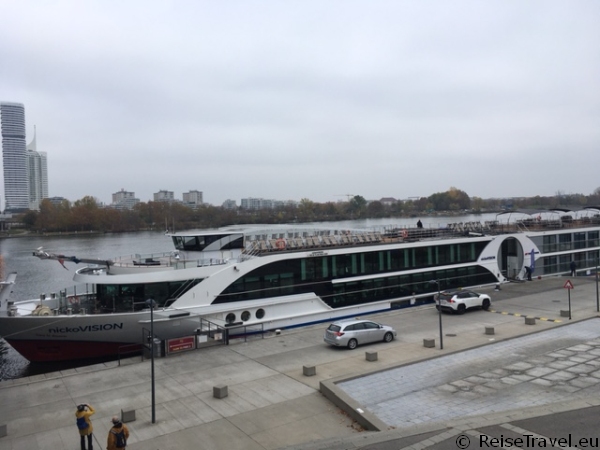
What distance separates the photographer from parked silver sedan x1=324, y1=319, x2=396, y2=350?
1762cm

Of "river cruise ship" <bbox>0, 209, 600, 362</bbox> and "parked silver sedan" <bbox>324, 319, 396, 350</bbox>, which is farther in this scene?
"river cruise ship" <bbox>0, 209, 600, 362</bbox>

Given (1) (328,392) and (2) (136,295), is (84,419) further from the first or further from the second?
(2) (136,295)

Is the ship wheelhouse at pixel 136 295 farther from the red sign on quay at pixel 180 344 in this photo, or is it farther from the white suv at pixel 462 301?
the white suv at pixel 462 301

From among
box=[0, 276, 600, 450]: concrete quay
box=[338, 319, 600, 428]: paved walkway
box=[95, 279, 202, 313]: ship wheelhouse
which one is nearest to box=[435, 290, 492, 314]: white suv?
box=[0, 276, 600, 450]: concrete quay

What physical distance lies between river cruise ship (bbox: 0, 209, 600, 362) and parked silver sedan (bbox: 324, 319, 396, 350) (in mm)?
3387

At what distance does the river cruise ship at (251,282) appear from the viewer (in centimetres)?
1959

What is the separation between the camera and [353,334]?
1783cm

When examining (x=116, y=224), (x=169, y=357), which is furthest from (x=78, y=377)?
(x=116, y=224)

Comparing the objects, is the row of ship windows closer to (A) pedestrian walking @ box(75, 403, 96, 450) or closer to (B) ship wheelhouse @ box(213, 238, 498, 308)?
(B) ship wheelhouse @ box(213, 238, 498, 308)

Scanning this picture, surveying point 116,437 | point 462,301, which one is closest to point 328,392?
point 116,437

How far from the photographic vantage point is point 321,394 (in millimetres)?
13195

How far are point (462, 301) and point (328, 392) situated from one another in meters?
13.1

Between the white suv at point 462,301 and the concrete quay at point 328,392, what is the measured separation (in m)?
3.38

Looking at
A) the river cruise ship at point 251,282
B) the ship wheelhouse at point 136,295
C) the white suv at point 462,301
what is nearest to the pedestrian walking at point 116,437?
the river cruise ship at point 251,282
